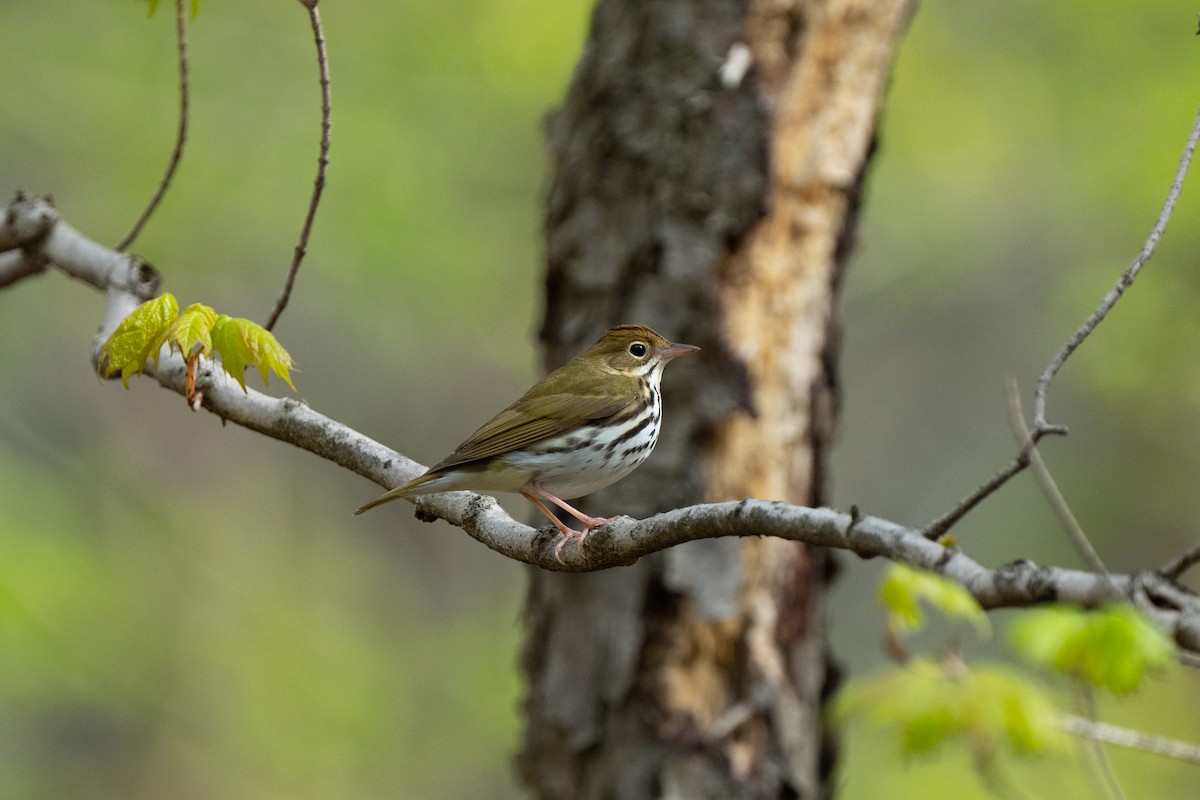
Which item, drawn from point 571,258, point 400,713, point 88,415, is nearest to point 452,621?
point 400,713

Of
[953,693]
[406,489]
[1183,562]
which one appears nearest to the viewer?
[1183,562]

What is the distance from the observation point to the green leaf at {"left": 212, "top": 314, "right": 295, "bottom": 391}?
301cm

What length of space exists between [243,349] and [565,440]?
47.2 inches

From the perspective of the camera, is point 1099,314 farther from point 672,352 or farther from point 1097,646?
point 672,352

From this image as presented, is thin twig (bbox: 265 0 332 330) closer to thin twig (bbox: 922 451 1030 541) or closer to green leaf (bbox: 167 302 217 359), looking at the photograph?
green leaf (bbox: 167 302 217 359)

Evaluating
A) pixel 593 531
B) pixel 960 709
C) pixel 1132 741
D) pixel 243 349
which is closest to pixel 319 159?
pixel 243 349

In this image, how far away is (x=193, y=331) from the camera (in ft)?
9.83

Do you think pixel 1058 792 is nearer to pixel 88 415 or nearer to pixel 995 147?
pixel 995 147

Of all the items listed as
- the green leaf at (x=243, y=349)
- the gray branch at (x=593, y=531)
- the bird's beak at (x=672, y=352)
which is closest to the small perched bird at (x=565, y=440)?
the bird's beak at (x=672, y=352)

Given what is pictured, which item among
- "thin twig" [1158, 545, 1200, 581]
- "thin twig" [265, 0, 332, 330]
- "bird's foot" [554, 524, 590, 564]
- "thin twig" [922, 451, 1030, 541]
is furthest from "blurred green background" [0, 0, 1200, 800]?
"thin twig" [1158, 545, 1200, 581]

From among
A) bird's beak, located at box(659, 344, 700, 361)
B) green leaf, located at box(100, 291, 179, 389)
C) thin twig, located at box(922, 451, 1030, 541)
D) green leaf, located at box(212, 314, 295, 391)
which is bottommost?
thin twig, located at box(922, 451, 1030, 541)

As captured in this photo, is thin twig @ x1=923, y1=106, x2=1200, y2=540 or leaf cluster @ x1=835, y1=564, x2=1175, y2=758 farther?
leaf cluster @ x1=835, y1=564, x2=1175, y2=758

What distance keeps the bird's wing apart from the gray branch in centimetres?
36

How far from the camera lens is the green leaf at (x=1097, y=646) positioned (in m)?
2.68
